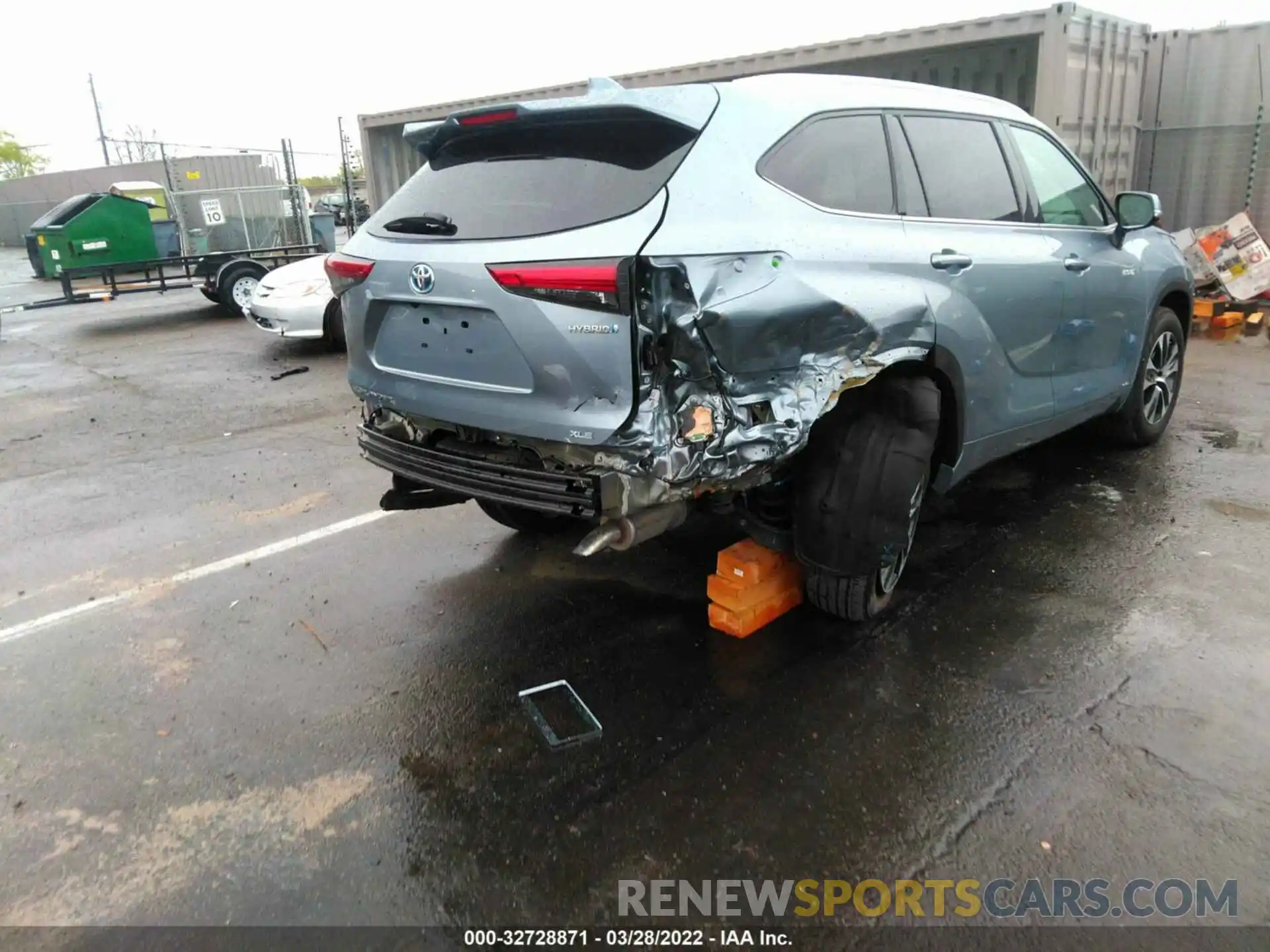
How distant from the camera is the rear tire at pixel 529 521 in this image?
4.63 metres

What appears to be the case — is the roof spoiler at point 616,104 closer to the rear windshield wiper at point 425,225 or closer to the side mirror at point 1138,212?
the rear windshield wiper at point 425,225

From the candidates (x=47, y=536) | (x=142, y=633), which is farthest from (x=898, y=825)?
(x=47, y=536)

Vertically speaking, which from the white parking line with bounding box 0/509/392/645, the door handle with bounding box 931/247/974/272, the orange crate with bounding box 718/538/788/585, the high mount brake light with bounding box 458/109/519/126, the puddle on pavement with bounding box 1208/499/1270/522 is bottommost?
the puddle on pavement with bounding box 1208/499/1270/522

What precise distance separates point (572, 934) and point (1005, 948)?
1.09 m

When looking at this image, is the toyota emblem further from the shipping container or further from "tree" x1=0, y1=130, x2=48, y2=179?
"tree" x1=0, y1=130, x2=48, y2=179

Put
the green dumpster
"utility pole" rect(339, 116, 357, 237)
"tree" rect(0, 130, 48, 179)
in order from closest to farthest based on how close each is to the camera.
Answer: the green dumpster < "utility pole" rect(339, 116, 357, 237) < "tree" rect(0, 130, 48, 179)

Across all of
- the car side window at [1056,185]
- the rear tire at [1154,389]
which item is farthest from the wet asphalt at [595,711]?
the car side window at [1056,185]

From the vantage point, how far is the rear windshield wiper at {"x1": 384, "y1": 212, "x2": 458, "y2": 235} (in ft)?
10.7

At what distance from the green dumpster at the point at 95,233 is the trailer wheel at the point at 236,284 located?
4.28 feet

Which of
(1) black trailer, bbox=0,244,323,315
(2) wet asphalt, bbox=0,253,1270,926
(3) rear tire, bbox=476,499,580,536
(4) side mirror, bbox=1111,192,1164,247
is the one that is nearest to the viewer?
(2) wet asphalt, bbox=0,253,1270,926

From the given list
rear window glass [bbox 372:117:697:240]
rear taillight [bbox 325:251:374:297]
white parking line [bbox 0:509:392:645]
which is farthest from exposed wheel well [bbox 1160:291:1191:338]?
white parking line [bbox 0:509:392:645]

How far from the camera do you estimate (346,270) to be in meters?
3.52

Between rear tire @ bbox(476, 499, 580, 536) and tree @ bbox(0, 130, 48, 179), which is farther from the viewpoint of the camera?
tree @ bbox(0, 130, 48, 179)

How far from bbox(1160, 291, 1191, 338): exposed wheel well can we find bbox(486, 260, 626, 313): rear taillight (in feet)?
14.3
